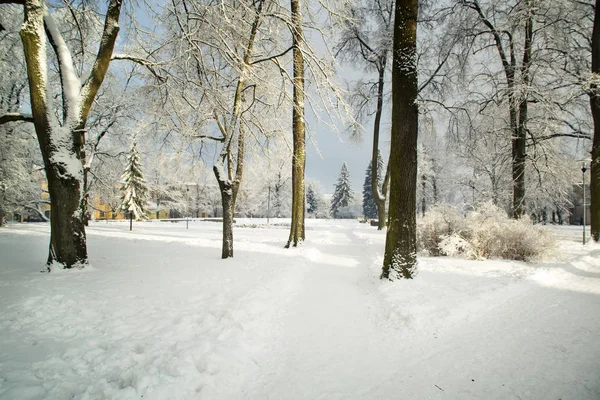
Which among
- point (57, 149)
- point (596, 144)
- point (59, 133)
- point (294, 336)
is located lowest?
point (294, 336)

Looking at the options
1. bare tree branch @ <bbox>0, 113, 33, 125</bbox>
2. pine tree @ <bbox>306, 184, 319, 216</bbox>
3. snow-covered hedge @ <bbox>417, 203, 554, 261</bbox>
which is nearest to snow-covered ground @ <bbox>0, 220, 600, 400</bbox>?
snow-covered hedge @ <bbox>417, 203, 554, 261</bbox>

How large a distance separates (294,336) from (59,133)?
597cm

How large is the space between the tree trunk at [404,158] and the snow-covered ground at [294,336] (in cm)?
50

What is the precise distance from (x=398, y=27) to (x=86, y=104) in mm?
6941

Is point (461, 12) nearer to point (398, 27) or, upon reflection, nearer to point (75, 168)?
point (398, 27)

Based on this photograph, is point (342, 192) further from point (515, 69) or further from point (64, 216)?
point (64, 216)

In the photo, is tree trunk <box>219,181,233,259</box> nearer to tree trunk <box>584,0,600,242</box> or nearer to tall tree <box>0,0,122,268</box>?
tall tree <box>0,0,122,268</box>

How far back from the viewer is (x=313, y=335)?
3225 millimetres

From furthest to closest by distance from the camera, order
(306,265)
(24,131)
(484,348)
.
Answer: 1. (24,131)
2. (306,265)
3. (484,348)

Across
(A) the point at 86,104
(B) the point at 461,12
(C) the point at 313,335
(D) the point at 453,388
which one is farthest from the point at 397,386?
(B) the point at 461,12

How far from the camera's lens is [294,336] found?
3.18 meters

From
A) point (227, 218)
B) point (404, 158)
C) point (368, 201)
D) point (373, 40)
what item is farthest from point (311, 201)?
point (404, 158)

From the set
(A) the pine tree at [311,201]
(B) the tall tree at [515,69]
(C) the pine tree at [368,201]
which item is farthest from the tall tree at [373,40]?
(A) the pine tree at [311,201]

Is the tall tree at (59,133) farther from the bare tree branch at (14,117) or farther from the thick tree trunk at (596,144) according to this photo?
the thick tree trunk at (596,144)
